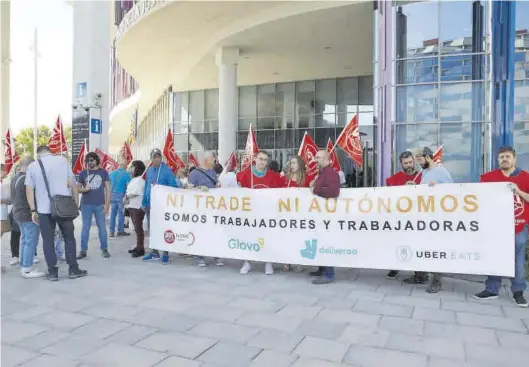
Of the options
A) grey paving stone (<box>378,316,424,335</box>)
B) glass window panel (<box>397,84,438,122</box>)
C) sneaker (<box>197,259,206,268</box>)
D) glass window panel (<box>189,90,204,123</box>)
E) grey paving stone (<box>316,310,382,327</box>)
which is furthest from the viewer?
glass window panel (<box>189,90,204,123</box>)

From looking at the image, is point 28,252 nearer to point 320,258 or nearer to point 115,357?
point 115,357

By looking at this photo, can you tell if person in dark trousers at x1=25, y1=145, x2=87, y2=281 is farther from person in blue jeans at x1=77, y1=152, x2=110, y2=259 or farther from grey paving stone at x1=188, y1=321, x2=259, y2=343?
grey paving stone at x1=188, y1=321, x2=259, y2=343

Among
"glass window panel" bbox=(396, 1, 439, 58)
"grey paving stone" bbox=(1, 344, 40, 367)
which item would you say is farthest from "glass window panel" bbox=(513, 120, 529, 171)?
"grey paving stone" bbox=(1, 344, 40, 367)

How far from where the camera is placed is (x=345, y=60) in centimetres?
2080

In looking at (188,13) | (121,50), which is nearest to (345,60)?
(188,13)

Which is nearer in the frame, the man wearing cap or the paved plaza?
the paved plaza

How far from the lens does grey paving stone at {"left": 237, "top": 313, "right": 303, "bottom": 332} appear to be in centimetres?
448

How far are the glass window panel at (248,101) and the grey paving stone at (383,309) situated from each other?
21.4 meters

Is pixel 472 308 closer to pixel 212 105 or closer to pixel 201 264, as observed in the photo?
pixel 201 264

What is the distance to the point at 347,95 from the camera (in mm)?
23672

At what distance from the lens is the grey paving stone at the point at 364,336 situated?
13.5ft

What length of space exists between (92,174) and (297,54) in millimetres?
13654

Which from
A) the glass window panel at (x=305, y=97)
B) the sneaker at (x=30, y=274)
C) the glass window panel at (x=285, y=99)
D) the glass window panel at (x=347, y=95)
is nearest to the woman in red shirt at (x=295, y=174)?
the sneaker at (x=30, y=274)

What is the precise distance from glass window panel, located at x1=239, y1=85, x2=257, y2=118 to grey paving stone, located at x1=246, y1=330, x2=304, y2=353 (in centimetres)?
2233
